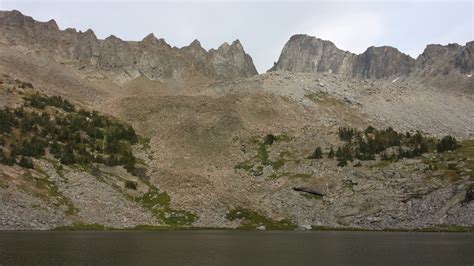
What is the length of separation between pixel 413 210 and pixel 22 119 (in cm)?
8850

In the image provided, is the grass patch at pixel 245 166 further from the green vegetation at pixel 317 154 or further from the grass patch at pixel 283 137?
the grass patch at pixel 283 137

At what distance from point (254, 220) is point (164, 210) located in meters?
17.9

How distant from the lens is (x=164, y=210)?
97.5m

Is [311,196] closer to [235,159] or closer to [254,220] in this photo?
[254,220]

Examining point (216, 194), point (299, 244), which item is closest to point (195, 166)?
point (216, 194)

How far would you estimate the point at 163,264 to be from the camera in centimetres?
4125

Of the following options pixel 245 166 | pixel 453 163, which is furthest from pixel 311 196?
pixel 453 163

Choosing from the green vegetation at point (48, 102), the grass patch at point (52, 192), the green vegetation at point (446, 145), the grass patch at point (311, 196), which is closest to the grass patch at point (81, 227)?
the grass patch at point (52, 192)

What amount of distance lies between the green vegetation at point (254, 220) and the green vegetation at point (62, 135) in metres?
26.7

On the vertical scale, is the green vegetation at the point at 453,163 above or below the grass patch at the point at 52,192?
above

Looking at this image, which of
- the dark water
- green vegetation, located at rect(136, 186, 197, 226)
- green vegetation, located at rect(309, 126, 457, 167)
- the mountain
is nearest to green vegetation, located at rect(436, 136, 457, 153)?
green vegetation, located at rect(309, 126, 457, 167)

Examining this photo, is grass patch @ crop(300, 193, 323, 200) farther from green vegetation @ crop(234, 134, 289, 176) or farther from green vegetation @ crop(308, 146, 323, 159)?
green vegetation @ crop(308, 146, 323, 159)

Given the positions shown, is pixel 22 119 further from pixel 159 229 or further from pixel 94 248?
pixel 94 248

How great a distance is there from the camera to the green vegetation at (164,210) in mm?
94750
